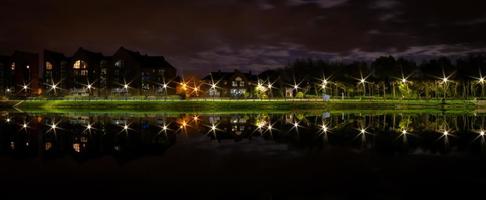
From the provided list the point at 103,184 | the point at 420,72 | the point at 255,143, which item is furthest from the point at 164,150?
the point at 420,72

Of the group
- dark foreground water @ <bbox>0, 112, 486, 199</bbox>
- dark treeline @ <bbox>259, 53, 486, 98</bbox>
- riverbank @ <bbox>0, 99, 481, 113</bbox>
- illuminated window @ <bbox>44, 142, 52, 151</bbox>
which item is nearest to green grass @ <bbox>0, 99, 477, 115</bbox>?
riverbank @ <bbox>0, 99, 481, 113</bbox>

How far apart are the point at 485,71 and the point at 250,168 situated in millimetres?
83862

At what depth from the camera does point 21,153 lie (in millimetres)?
16922

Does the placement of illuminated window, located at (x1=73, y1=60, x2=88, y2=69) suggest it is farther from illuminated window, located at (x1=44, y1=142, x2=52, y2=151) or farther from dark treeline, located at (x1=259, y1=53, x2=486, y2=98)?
illuminated window, located at (x1=44, y1=142, x2=52, y2=151)

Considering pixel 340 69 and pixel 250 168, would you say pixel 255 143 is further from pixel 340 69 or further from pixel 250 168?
pixel 340 69

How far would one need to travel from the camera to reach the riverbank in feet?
205

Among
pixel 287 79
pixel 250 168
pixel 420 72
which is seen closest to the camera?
pixel 250 168

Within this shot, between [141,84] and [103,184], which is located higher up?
[141,84]

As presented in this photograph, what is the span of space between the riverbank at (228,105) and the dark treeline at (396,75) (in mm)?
14584

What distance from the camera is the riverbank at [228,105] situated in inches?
2466

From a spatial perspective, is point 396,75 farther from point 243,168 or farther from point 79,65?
point 243,168

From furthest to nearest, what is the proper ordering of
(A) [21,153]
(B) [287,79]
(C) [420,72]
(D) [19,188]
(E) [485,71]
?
(B) [287,79]
(C) [420,72]
(E) [485,71]
(A) [21,153]
(D) [19,188]

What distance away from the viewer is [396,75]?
85.4m

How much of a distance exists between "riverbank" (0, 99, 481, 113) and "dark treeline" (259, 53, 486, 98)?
14.6 m
